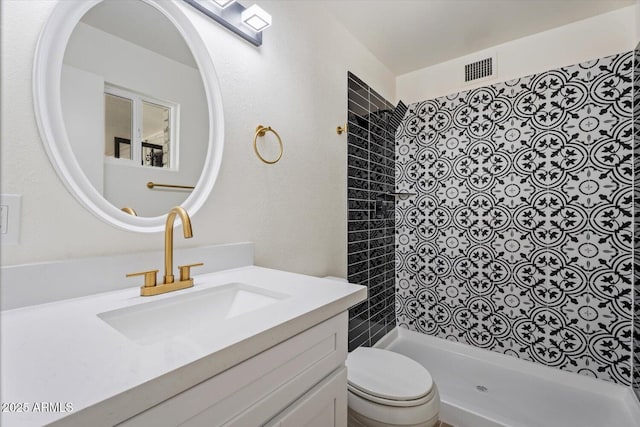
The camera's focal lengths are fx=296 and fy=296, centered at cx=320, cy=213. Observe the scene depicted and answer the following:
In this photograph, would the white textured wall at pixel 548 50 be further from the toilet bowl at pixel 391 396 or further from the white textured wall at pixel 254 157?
the toilet bowl at pixel 391 396

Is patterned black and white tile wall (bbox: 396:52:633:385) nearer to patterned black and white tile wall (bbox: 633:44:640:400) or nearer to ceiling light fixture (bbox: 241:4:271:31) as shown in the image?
patterned black and white tile wall (bbox: 633:44:640:400)

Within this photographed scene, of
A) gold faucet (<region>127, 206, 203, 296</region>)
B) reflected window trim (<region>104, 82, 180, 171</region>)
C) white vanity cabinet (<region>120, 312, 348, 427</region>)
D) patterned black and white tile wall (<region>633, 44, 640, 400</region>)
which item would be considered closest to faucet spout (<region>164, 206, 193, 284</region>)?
gold faucet (<region>127, 206, 203, 296</region>)

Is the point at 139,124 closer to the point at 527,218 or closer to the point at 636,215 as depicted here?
the point at 527,218

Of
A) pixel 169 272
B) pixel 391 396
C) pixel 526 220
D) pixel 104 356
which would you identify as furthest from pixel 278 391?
pixel 526 220

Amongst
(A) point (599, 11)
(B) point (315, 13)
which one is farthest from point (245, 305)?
(A) point (599, 11)

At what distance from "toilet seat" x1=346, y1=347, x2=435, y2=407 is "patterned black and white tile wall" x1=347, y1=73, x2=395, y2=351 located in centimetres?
48

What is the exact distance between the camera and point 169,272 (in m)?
0.87

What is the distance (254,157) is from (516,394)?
204 cm

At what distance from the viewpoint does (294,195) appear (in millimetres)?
1504

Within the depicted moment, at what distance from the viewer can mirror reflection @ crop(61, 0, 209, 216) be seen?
32.3 inches

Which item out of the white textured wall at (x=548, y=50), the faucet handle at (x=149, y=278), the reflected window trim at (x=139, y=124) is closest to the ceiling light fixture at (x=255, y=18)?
the reflected window trim at (x=139, y=124)

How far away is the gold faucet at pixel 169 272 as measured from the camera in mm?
822

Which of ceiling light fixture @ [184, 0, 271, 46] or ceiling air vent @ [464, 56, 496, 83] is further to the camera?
ceiling air vent @ [464, 56, 496, 83]

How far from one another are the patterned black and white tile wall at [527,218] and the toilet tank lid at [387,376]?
1.06m
